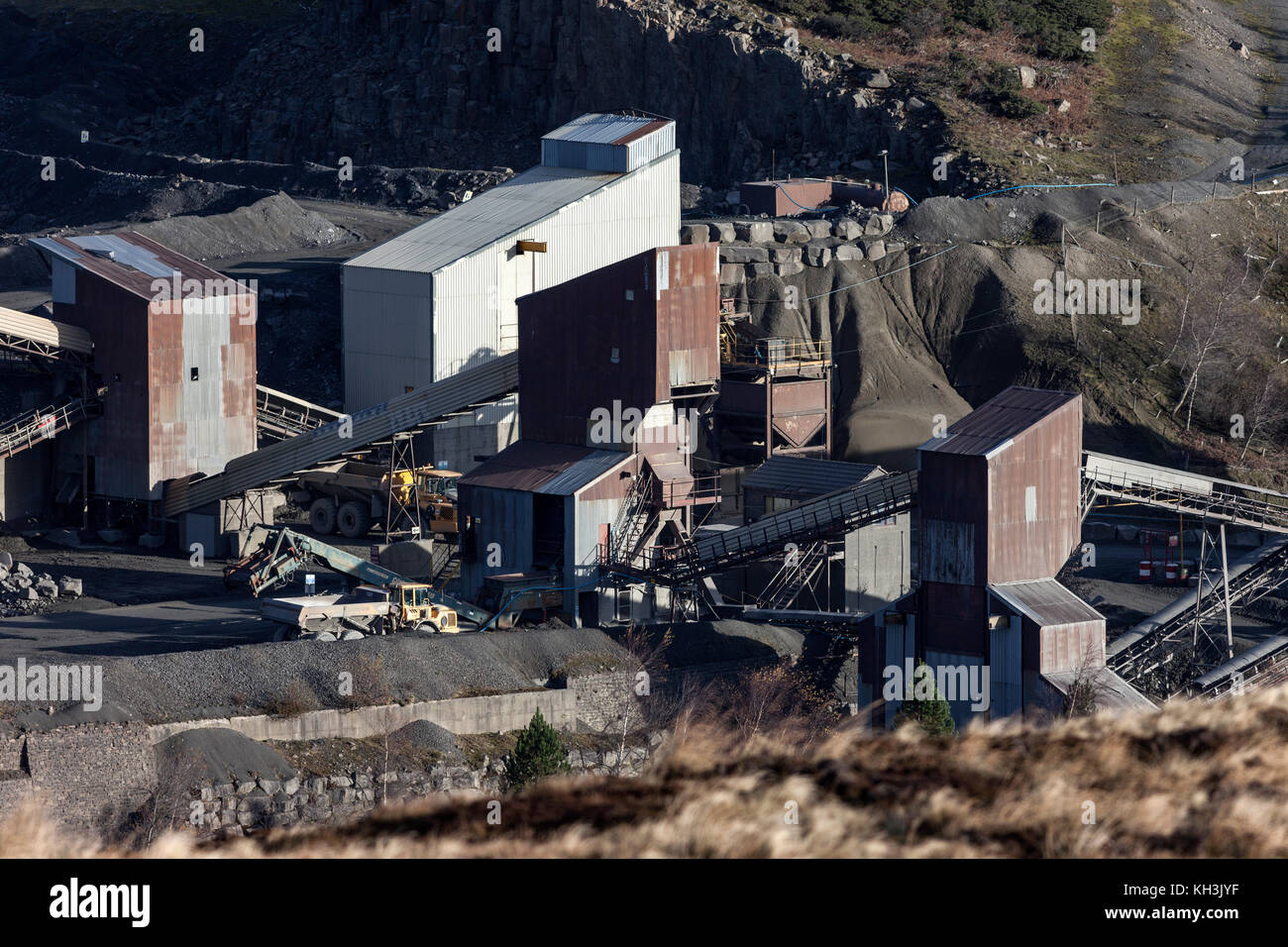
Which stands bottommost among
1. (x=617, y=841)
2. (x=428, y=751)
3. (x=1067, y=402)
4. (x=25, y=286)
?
(x=428, y=751)

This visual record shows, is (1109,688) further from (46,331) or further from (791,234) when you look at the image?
(791,234)

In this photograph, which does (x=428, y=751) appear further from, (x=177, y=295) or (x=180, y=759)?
(x=177, y=295)

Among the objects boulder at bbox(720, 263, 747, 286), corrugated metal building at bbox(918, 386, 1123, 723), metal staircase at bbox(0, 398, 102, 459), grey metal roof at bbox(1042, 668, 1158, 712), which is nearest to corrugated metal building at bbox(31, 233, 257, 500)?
metal staircase at bbox(0, 398, 102, 459)

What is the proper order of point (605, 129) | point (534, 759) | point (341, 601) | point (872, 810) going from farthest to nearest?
point (605, 129)
point (341, 601)
point (534, 759)
point (872, 810)

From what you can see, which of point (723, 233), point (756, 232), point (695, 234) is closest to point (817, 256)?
point (756, 232)

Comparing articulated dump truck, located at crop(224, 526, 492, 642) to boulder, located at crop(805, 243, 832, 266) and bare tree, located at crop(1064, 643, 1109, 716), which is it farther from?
boulder, located at crop(805, 243, 832, 266)

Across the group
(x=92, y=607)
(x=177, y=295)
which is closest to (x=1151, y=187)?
(x=177, y=295)
